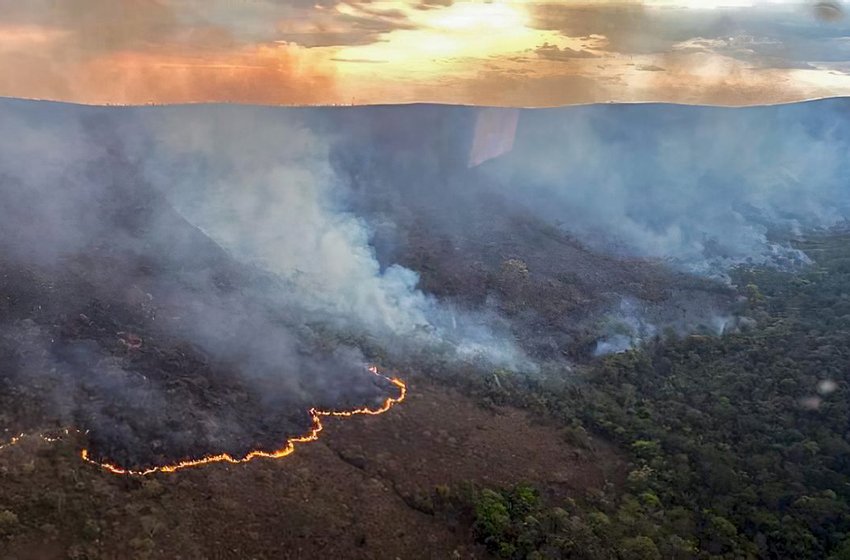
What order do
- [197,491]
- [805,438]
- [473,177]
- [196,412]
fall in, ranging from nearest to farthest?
[197,491] < [196,412] < [805,438] < [473,177]

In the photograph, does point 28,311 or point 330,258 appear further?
point 330,258

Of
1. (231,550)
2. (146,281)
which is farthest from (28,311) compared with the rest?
(231,550)

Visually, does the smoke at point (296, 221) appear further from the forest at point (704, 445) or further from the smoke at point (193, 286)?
the forest at point (704, 445)

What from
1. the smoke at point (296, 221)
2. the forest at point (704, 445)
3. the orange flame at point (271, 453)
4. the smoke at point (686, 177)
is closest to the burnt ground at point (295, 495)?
the orange flame at point (271, 453)

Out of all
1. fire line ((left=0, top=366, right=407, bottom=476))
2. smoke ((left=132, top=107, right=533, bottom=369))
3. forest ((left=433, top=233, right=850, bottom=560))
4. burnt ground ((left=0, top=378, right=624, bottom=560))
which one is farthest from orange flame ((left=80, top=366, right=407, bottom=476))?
smoke ((left=132, top=107, right=533, bottom=369))

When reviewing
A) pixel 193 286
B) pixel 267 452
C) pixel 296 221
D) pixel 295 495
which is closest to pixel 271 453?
pixel 267 452

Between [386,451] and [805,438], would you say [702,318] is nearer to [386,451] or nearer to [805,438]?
[805,438]

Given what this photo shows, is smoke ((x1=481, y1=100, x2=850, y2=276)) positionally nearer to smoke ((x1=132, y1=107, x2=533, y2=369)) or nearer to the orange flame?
smoke ((x1=132, y1=107, x2=533, y2=369))

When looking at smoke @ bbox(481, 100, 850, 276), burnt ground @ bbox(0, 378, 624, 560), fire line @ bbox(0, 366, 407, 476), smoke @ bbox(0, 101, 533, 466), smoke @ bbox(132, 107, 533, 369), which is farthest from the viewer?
smoke @ bbox(481, 100, 850, 276)
